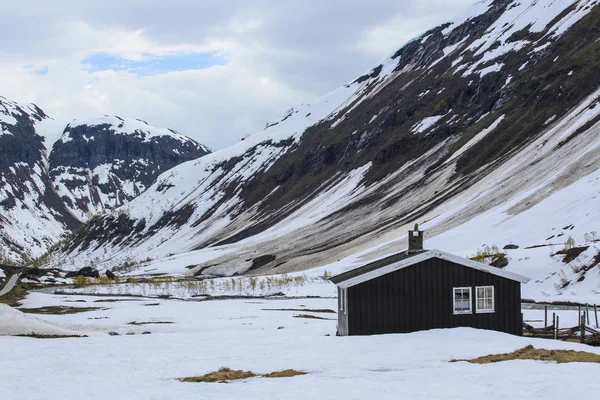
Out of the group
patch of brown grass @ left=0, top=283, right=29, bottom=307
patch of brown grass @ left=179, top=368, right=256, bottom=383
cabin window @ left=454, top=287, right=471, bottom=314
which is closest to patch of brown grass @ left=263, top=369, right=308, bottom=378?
patch of brown grass @ left=179, top=368, right=256, bottom=383

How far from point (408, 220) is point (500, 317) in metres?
75.6

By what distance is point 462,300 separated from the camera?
106ft

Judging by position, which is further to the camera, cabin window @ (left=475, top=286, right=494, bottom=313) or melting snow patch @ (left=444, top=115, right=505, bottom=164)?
melting snow patch @ (left=444, top=115, right=505, bottom=164)

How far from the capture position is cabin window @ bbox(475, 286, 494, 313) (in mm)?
32531

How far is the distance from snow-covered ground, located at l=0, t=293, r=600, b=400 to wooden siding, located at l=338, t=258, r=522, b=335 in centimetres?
91

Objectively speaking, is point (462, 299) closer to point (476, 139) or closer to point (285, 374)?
point (285, 374)

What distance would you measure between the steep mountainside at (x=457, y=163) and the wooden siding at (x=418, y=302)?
36731 millimetres

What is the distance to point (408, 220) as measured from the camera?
108 meters

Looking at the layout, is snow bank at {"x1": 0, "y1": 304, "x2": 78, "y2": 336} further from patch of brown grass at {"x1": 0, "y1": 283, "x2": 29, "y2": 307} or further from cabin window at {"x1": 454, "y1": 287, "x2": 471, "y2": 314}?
patch of brown grass at {"x1": 0, "y1": 283, "x2": 29, "y2": 307}

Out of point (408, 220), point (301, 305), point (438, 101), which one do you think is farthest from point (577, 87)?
point (301, 305)

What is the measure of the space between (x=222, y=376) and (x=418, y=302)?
1166 centimetres

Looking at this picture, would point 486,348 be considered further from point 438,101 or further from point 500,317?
point 438,101

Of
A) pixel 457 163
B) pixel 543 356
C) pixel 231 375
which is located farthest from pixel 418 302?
pixel 457 163

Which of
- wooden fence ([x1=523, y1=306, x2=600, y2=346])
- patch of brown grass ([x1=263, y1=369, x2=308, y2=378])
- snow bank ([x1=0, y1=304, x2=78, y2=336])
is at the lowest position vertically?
patch of brown grass ([x1=263, y1=369, x2=308, y2=378])
